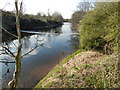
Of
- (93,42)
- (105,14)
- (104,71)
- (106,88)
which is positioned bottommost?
(106,88)

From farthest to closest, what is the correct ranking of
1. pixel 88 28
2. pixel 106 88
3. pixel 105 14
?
pixel 88 28 < pixel 105 14 < pixel 106 88

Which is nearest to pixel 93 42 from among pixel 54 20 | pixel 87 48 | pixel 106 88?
pixel 87 48

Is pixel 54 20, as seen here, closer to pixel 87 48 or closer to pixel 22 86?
pixel 87 48

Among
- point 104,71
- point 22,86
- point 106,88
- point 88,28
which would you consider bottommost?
point 22,86

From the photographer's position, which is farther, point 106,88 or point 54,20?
point 54,20

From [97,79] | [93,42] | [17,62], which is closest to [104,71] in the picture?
[97,79]

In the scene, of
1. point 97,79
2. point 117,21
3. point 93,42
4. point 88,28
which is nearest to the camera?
point 97,79

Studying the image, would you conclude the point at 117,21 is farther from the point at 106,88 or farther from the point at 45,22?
the point at 45,22

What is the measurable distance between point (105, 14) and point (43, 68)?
6.02 meters

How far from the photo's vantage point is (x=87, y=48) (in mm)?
10828

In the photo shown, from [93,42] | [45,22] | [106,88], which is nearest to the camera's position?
[106,88]

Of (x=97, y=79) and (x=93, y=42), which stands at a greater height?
(x=93, y=42)

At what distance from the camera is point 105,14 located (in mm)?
9727

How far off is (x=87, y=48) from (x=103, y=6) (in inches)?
134
